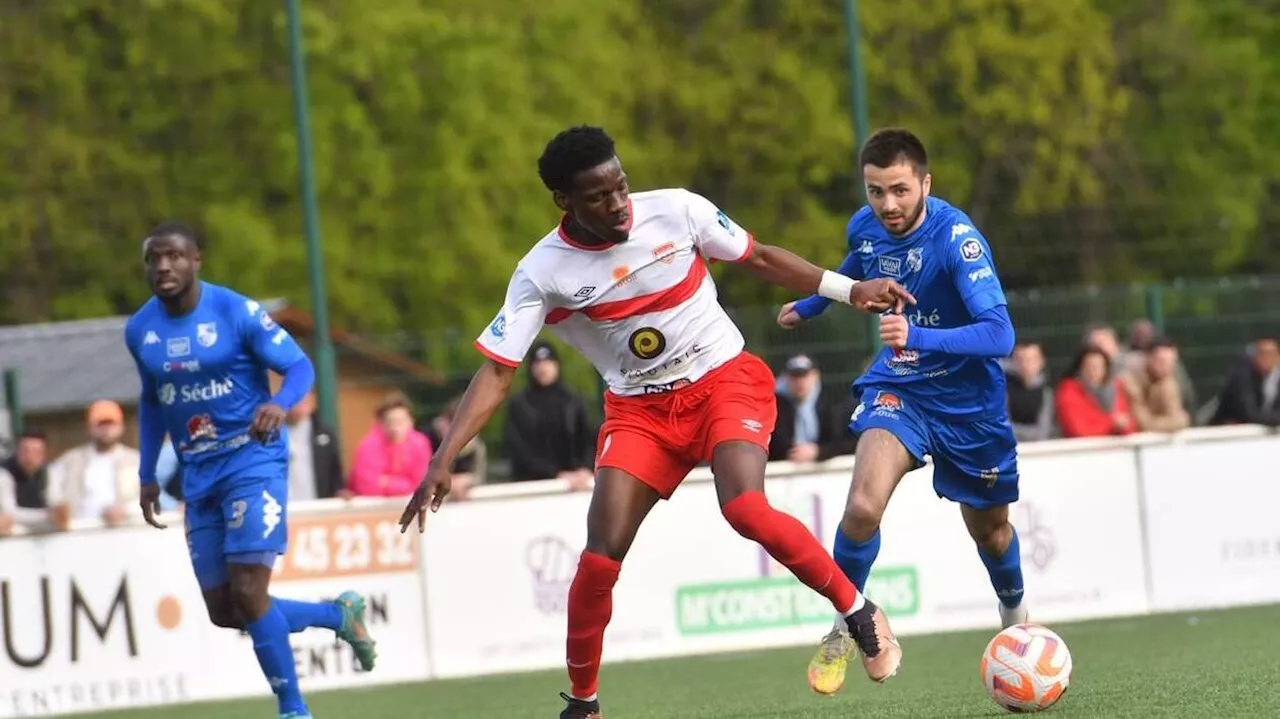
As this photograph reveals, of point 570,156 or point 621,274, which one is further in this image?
point 621,274

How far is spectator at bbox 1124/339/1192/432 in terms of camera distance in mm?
16031

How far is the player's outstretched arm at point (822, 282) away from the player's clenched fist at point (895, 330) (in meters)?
0.09

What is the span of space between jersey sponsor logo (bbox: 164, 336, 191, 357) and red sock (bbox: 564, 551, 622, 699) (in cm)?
254

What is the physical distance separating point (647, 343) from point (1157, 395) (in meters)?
8.60

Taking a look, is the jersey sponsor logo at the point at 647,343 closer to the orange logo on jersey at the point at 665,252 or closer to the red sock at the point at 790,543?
the orange logo on jersey at the point at 665,252

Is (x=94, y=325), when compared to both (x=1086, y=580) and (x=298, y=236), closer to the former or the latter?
(x=298, y=236)

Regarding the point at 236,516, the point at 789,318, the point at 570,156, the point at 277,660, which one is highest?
the point at 570,156

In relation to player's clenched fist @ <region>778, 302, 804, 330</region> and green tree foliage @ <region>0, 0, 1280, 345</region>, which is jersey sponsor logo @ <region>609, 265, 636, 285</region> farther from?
green tree foliage @ <region>0, 0, 1280, 345</region>

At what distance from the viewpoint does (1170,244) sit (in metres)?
24.4

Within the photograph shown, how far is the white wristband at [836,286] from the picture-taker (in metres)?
8.39

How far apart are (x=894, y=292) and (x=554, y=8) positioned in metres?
28.1

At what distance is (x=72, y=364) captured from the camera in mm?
21766

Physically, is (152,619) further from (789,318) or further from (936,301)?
(936,301)

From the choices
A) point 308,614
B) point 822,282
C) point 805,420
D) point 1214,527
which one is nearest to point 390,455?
point 805,420
